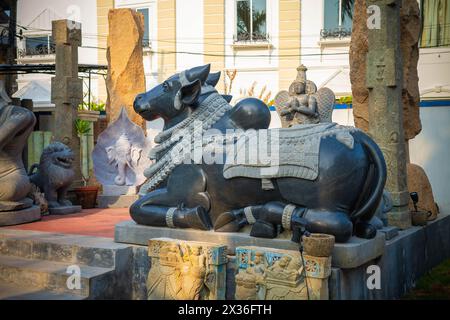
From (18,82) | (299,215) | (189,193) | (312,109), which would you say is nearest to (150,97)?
(189,193)

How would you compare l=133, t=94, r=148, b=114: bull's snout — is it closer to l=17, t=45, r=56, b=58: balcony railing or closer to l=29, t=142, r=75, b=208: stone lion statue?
l=29, t=142, r=75, b=208: stone lion statue

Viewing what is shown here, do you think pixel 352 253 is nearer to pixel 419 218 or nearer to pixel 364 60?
pixel 419 218

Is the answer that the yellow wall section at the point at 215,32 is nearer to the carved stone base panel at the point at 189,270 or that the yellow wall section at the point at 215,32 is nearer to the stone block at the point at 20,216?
the stone block at the point at 20,216

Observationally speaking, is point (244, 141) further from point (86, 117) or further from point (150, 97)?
point (86, 117)

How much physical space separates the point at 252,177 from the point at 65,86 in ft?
17.0

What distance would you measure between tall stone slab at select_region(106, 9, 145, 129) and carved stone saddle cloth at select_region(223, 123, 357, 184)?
21.1ft

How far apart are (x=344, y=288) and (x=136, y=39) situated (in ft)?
26.3

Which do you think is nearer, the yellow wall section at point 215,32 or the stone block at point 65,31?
the stone block at point 65,31

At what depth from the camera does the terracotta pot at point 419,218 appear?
5.30 metres

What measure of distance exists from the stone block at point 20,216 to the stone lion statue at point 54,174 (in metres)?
0.75

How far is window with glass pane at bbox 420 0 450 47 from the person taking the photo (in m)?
12.7

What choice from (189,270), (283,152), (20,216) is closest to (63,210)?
(20,216)

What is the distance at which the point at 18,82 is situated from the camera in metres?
17.6

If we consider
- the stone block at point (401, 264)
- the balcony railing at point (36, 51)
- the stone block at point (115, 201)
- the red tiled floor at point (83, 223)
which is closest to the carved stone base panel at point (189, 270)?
the stone block at point (401, 264)
